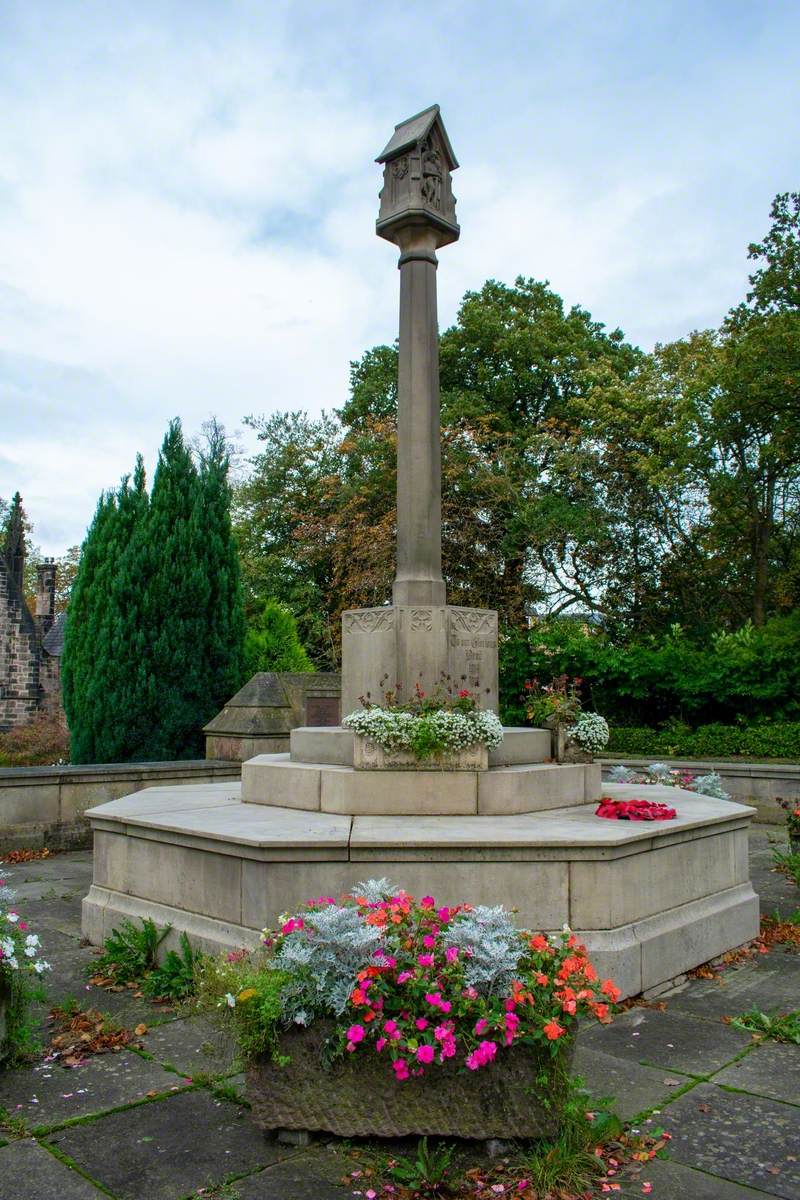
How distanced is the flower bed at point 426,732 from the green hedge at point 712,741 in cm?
891

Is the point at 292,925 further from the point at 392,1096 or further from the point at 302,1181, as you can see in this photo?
the point at 302,1181

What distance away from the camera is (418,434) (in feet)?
27.4

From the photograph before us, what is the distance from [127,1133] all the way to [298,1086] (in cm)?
74

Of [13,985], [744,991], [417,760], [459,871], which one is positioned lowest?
[744,991]

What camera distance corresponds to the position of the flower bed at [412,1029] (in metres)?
3.27

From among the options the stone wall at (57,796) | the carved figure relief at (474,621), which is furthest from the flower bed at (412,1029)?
the stone wall at (57,796)

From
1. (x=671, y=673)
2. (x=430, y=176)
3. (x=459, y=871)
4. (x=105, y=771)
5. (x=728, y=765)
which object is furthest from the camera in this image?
(x=671, y=673)

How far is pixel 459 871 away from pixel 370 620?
3.14m

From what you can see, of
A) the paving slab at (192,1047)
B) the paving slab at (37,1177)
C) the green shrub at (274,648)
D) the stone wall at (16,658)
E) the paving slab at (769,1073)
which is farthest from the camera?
the stone wall at (16,658)

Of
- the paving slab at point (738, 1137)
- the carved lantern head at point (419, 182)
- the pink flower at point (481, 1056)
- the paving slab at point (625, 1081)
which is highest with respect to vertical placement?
the carved lantern head at point (419, 182)

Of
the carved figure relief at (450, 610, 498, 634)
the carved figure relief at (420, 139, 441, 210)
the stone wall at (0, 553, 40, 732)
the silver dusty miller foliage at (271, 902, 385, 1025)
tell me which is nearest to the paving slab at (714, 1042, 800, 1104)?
the silver dusty miller foliage at (271, 902, 385, 1025)

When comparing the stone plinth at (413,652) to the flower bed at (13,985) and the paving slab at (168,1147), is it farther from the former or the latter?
the paving slab at (168,1147)

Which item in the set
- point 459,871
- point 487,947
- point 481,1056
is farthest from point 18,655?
point 481,1056

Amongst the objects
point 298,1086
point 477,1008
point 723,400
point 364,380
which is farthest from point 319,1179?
point 364,380
